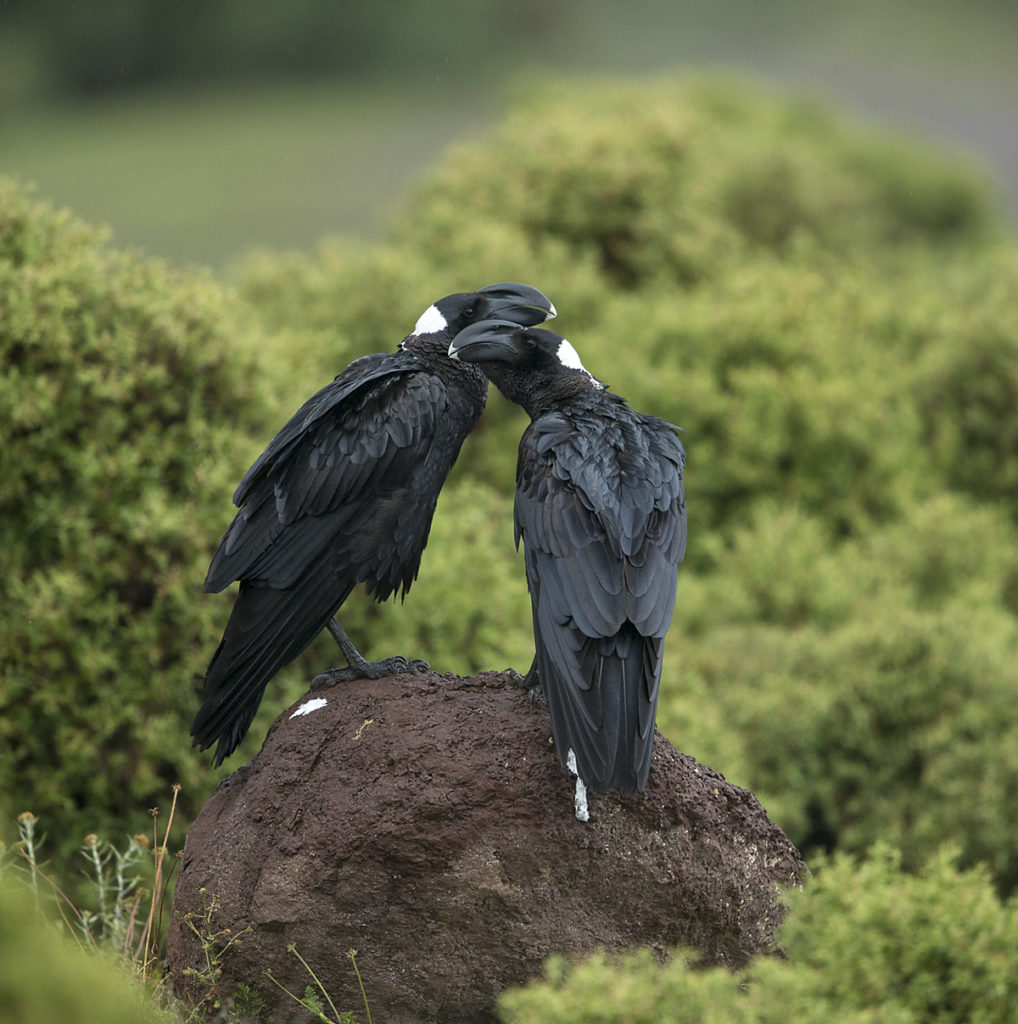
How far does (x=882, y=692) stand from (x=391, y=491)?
3.32 m

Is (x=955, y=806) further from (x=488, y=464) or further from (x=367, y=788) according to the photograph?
(x=488, y=464)

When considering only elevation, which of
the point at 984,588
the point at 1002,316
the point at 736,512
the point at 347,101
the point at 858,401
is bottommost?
the point at 984,588

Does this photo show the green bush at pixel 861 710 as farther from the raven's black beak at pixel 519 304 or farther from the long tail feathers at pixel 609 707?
the long tail feathers at pixel 609 707

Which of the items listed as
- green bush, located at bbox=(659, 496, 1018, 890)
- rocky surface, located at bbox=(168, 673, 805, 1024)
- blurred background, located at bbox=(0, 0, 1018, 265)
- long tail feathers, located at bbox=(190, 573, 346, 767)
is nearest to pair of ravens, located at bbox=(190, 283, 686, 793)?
long tail feathers, located at bbox=(190, 573, 346, 767)

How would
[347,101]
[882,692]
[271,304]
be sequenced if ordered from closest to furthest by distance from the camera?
[882,692] < [271,304] < [347,101]

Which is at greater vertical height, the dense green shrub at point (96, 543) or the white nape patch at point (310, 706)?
the dense green shrub at point (96, 543)

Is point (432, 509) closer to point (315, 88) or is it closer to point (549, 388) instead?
point (549, 388)

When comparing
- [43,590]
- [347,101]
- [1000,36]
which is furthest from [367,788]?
[1000,36]

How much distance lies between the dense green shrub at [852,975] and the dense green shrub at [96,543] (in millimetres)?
2515

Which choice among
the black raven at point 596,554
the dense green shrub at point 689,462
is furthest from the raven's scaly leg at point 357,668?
the dense green shrub at point 689,462

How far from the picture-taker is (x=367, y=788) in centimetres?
367

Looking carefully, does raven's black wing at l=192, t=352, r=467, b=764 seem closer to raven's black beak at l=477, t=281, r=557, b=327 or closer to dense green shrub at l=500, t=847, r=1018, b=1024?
raven's black beak at l=477, t=281, r=557, b=327

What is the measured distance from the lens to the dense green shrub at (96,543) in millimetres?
5207

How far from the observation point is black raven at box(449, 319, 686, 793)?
3.40 metres
